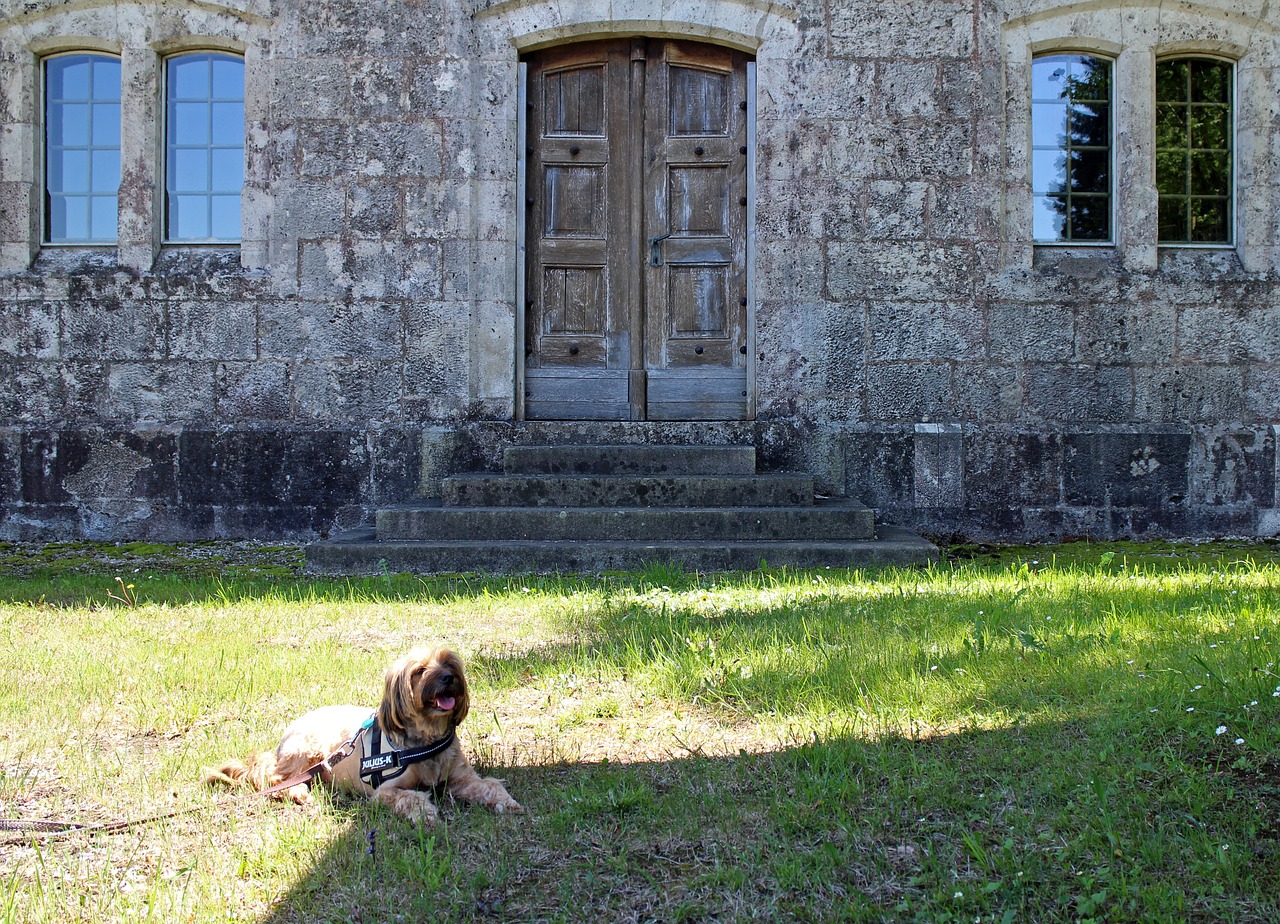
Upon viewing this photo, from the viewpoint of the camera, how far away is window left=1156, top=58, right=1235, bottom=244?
7.82 metres

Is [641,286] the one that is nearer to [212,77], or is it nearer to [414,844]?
[212,77]

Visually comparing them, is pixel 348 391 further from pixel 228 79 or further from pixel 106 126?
pixel 106 126

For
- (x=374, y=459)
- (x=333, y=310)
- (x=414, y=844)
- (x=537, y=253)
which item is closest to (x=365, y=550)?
(x=374, y=459)

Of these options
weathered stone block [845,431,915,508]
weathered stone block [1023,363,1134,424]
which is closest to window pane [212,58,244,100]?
weathered stone block [845,431,915,508]

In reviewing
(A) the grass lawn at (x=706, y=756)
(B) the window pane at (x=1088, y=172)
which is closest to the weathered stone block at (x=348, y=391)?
(A) the grass lawn at (x=706, y=756)

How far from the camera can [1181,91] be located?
7832 millimetres

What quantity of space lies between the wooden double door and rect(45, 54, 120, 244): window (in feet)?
10.7

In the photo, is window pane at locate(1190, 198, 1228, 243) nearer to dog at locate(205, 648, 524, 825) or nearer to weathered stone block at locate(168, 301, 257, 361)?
weathered stone block at locate(168, 301, 257, 361)

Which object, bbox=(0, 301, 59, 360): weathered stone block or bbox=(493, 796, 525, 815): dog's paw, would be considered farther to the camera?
bbox=(0, 301, 59, 360): weathered stone block

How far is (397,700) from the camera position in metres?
2.52

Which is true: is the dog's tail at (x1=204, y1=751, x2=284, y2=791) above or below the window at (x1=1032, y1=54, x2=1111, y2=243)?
below

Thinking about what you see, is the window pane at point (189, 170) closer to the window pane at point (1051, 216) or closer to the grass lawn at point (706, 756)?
the grass lawn at point (706, 756)

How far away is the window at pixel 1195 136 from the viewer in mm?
7824

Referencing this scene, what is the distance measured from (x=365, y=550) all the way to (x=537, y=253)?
281 centimetres
